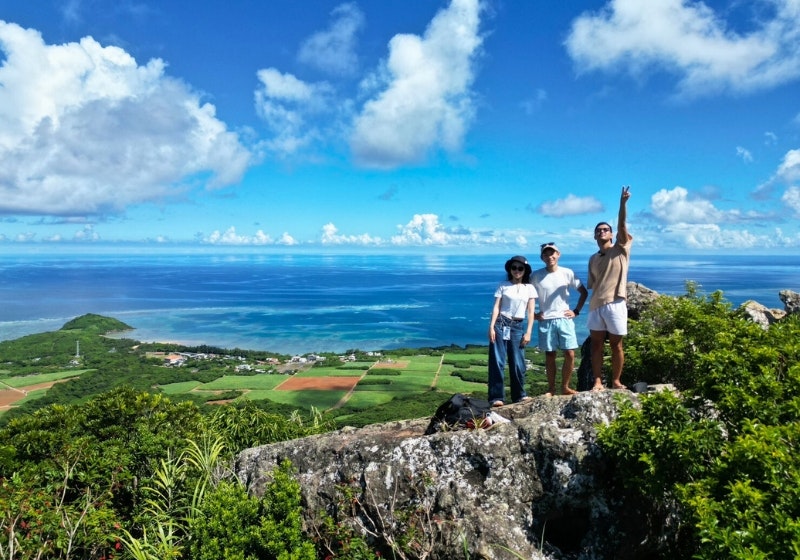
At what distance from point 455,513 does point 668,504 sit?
2009mm

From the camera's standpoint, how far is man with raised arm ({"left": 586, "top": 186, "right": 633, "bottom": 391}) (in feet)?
20.0

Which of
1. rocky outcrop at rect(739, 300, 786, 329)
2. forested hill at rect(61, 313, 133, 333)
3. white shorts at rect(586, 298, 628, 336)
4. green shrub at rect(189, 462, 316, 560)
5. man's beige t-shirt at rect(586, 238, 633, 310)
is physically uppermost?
man's beige t-shirt at rect(586, 238, 633, 310)

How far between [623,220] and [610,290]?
96 cm

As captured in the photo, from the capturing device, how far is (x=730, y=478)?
10.7 feet

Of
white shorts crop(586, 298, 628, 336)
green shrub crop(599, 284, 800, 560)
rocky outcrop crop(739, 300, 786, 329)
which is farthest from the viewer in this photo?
rocky outcrop crop(739, 300, 786, 329)

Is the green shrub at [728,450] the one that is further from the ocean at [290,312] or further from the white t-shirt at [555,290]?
the ocean at [290,312]

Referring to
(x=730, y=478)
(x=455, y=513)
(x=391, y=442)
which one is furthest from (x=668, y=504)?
(x=391, y=442)

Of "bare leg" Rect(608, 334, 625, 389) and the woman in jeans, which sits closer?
"bare leg" Rect(608, 334, 625, 389)

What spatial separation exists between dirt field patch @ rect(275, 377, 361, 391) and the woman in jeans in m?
44.8

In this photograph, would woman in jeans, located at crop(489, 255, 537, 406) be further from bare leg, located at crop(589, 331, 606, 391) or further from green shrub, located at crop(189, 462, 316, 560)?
green shrub, located at crop(189, 462, 316, 560)

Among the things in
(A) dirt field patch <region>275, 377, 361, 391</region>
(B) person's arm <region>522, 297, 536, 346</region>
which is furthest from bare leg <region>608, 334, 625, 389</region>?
(A) dirt field patch <region>275, 377, 361, 391</region>

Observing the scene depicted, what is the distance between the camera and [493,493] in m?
4.43

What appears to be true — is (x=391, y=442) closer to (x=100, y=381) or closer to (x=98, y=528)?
(x=98, y=528)

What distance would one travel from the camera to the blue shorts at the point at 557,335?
678 cm
